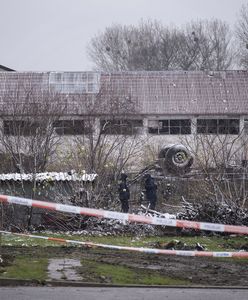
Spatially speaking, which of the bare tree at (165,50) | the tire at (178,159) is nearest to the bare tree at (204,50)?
the bare tree at (165,50)

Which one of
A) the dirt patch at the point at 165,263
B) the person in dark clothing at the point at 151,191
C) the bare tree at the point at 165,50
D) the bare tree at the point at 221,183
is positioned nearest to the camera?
the dirt patch at the point at 165,263

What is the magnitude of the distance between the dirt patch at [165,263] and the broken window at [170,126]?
27.1 m

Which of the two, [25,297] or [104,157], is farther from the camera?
[104,157]

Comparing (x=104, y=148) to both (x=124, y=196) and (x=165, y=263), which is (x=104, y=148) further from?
(x=165, y=263)

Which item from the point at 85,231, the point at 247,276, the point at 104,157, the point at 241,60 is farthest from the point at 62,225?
the point at 241,60

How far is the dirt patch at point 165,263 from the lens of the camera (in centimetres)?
1215

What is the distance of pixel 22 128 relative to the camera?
2234cm

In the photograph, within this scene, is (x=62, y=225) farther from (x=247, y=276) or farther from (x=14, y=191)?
(x=247, y=276)


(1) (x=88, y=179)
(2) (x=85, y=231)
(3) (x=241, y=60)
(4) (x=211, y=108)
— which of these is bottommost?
(2) (x=85, y=231)

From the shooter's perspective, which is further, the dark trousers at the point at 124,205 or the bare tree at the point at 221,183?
the dark trousers at the point at 124,205

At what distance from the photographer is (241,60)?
64.7 m

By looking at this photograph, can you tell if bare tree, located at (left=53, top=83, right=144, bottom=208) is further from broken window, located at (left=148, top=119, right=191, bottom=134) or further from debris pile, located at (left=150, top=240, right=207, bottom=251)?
broken window, located at (left=148, top=119, right=191, bottom=134)

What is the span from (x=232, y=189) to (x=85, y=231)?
16.0 ft

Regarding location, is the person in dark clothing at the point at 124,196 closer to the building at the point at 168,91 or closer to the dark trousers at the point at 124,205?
the dark trousers at the point at 124,205
